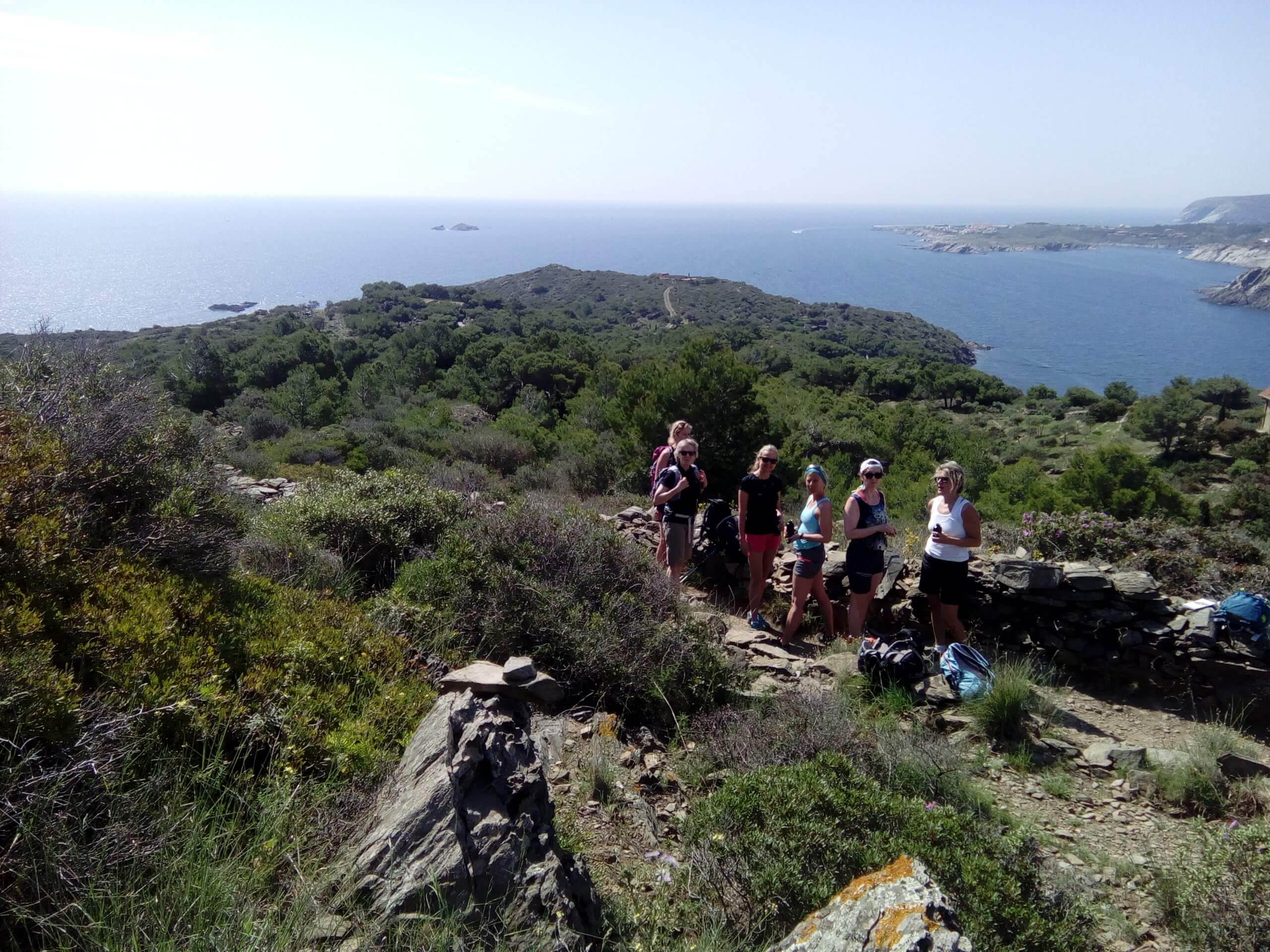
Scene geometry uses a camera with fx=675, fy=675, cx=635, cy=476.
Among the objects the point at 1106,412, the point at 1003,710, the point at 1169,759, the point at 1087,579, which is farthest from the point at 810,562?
the point at 1106,412

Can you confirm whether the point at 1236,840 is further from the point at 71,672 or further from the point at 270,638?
the point at 71,672

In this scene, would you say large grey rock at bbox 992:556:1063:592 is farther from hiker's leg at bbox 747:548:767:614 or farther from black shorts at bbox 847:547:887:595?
hiker's leg at bbox 747:548:767:614

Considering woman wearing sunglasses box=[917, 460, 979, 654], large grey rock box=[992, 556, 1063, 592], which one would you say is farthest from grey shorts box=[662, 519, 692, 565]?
large grey rock box=[992, 556, 1063, 592]

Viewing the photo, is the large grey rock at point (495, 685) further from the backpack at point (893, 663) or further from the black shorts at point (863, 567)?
the black shorts at point (863, 567)

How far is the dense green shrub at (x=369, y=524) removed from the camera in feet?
17.5

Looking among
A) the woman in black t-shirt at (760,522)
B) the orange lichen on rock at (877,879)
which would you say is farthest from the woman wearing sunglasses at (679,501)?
the orange lichen on rock at (877,879)

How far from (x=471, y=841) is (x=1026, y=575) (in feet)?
→ 16.9

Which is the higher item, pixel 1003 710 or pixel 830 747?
pixel 830 747

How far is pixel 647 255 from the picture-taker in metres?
167

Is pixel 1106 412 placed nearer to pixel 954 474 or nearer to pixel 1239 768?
pixel 954 474

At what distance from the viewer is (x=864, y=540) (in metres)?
5.50

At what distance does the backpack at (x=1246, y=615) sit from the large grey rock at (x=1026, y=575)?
1.05 meters

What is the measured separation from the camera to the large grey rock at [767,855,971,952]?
167 cm

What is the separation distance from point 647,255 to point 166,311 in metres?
119
